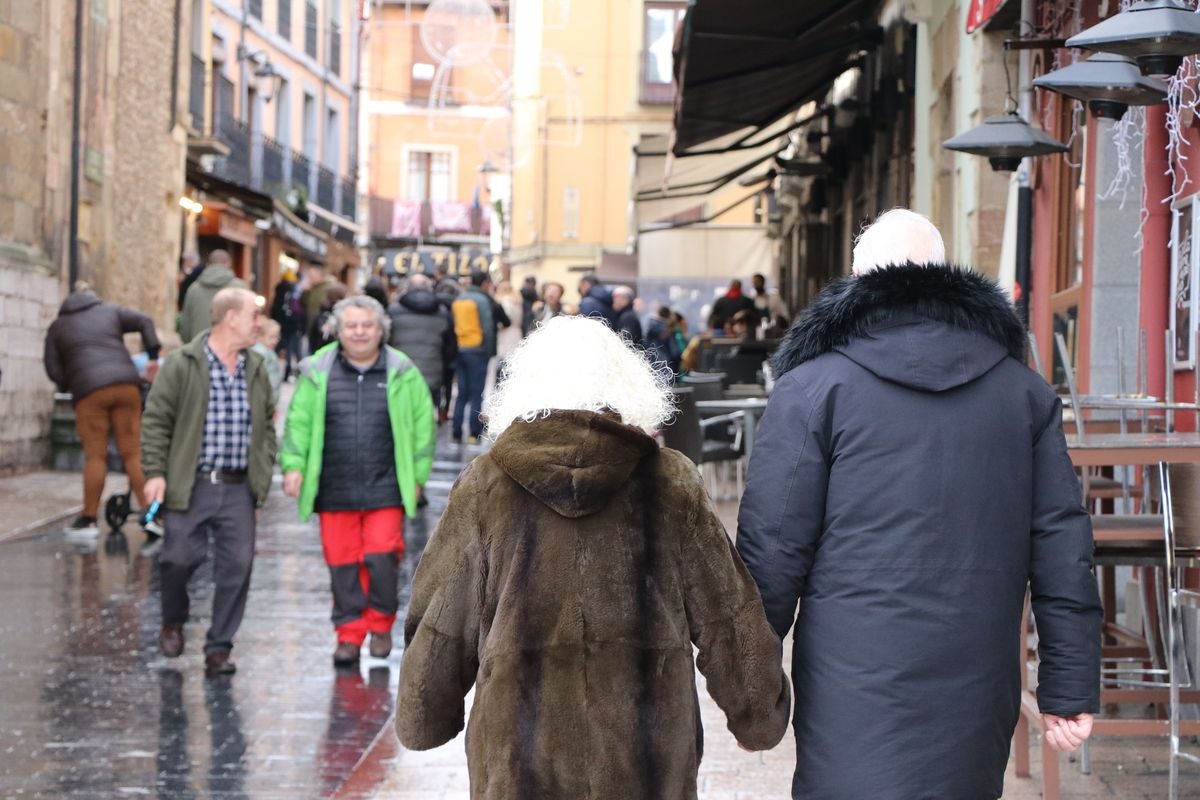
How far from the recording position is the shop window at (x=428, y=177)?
58844 millimetres

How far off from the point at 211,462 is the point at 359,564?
2.60 ft

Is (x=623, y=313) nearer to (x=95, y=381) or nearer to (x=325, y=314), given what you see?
(x=325, y=314)

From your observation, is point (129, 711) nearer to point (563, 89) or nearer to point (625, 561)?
point (625, 561)

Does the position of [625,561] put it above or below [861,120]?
below

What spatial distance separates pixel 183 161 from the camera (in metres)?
23.9

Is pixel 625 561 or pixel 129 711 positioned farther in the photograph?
pixel 129 711

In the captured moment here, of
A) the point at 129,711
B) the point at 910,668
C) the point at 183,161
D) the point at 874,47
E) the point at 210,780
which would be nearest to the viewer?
the point at 910,668

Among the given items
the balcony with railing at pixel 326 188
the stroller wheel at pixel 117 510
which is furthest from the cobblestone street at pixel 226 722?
the balcony with railing at pixel 326 188

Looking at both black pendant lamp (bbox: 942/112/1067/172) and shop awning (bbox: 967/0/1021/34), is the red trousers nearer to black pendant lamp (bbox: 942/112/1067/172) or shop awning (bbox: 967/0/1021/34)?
black pendant lamp (bbox: 942/112/1067/172)

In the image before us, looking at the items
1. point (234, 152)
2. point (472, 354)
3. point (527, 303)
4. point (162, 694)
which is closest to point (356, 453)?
point (162, 694)

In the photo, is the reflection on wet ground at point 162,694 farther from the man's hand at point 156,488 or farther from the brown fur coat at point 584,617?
the brown fur coat at point 584,617

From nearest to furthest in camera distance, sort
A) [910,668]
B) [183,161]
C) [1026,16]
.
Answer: [910,668] < [1026,16] < [183,161]

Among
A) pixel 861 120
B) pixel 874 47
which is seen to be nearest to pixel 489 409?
pixel 874 47

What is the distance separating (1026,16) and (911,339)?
18.6ft
